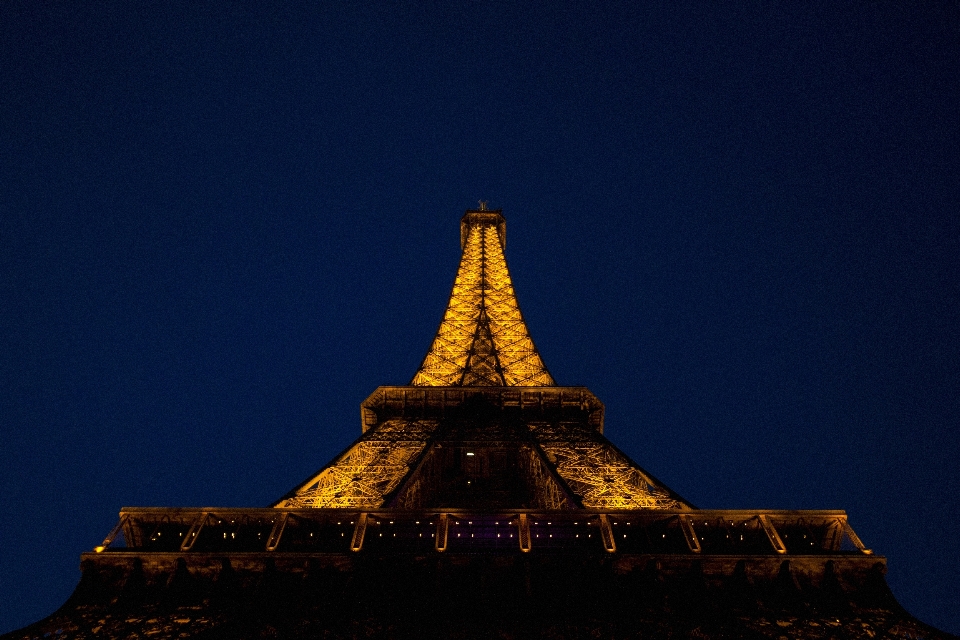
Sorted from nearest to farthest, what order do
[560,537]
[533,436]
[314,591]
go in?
[314,591] < [560,537] < [533,436]

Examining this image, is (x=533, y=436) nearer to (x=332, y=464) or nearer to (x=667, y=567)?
(x=332, y=464)

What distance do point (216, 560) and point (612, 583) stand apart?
26.1 ft

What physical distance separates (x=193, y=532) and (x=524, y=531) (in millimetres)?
7077

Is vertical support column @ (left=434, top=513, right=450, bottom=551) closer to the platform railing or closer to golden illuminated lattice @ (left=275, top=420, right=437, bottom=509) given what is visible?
the platform railing

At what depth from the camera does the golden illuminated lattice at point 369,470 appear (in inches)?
724

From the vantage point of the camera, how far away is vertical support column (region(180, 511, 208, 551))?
45.8ft

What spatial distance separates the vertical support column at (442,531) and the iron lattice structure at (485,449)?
3.08m

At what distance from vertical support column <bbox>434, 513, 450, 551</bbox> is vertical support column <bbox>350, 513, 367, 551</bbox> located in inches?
61.8

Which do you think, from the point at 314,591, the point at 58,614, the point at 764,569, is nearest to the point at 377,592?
the point at 314,591

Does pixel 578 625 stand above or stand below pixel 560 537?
below

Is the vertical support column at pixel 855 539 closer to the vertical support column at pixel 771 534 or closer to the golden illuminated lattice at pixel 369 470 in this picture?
the vertical support column at pixel 771 534

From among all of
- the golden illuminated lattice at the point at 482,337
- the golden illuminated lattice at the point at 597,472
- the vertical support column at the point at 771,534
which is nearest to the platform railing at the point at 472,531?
the vertical support column at the point at 771,534

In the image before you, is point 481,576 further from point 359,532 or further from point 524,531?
point 359,532

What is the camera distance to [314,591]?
13180 millimetres
